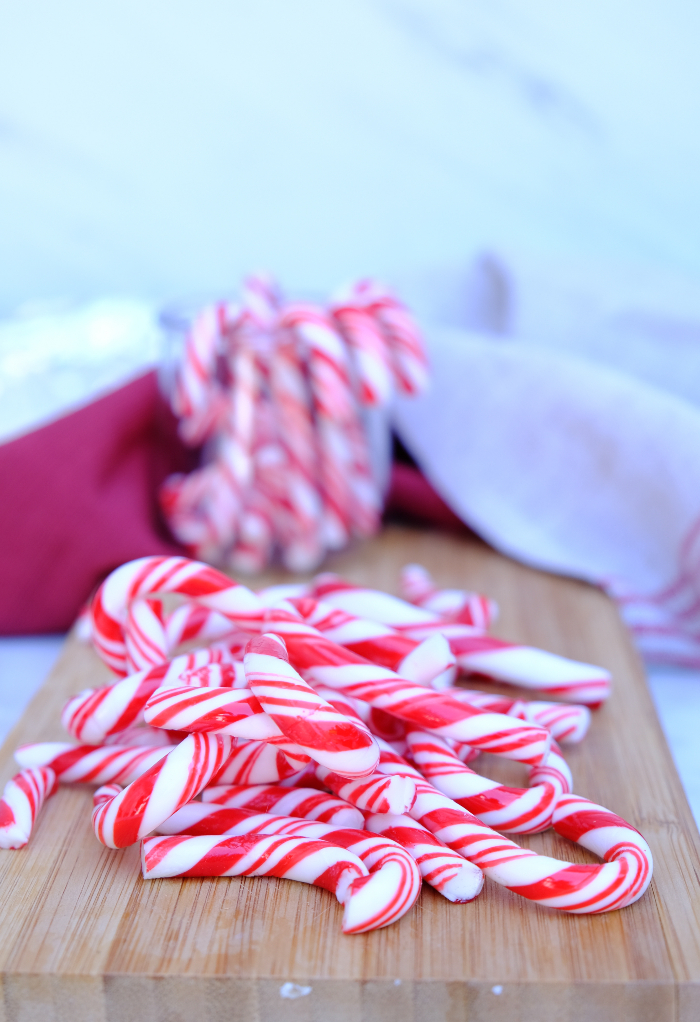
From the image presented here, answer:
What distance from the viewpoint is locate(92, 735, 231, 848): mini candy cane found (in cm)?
60

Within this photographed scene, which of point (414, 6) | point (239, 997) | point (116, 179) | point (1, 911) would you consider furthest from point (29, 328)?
point (239, 997)

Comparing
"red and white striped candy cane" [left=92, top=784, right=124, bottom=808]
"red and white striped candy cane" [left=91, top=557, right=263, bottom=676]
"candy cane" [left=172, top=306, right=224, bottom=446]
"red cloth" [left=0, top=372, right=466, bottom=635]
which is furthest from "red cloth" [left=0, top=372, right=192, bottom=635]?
"red and white striped candy cane" [left=92, top=784, right=124, bottom=808]

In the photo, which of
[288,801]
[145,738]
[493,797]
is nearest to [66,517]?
[145,738]

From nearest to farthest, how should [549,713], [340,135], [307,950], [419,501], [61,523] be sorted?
[307,950], [549,713], [61,523], [419,501], [340,135]

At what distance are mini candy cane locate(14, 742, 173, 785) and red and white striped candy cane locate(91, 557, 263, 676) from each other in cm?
9

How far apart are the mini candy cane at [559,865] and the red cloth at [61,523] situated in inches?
19.6

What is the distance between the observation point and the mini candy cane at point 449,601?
954 millimetres

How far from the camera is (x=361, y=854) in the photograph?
1.99 feet

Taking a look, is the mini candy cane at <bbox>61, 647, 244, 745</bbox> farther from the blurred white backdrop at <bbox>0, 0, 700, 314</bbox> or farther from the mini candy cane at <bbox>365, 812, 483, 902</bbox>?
the blurred white backdrop at <bbox>0, 0, 700, 314</bbox>

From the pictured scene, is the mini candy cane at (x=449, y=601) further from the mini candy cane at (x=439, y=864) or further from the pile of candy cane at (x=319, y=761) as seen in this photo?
the mini candy cane at (x=439, y=864)

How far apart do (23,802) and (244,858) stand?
0.17 metres

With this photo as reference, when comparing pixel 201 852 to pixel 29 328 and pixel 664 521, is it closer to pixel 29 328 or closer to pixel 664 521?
pixel 664 521

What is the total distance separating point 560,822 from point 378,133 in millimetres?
1133

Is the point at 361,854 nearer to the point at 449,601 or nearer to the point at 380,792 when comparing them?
the point at 380,792
